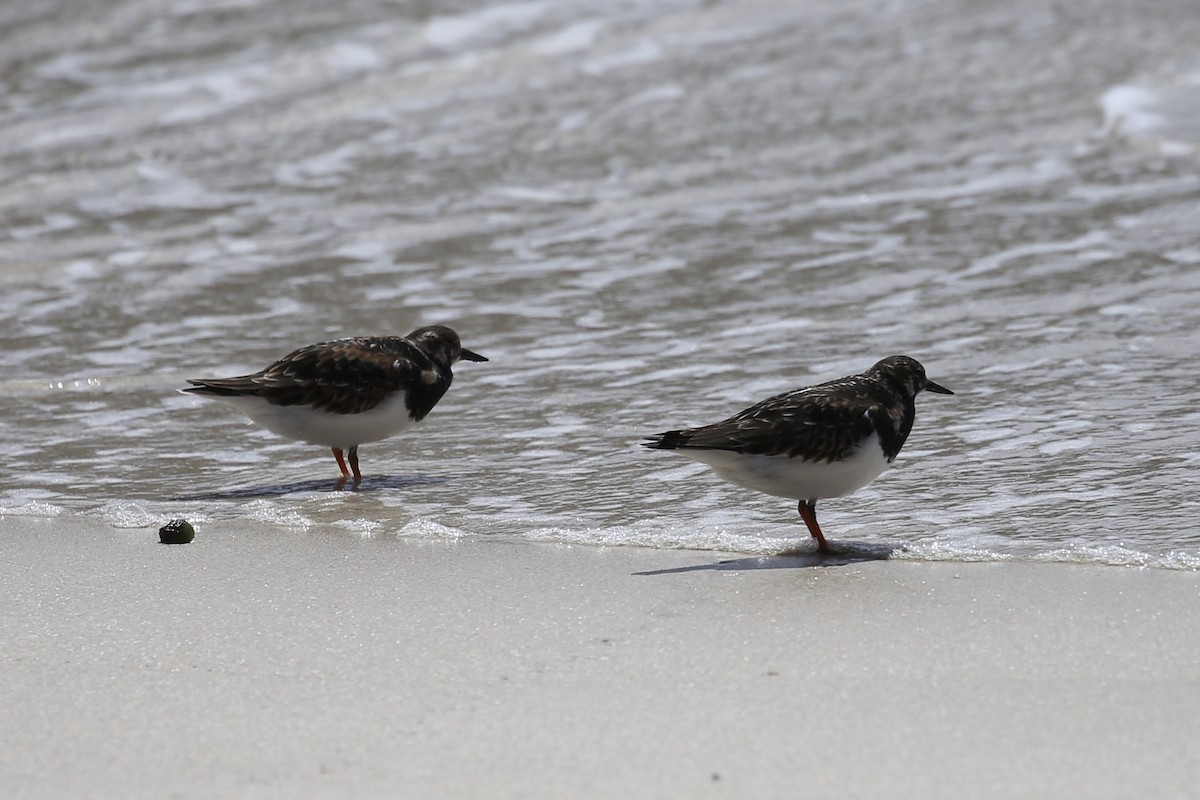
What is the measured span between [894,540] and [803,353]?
243 centimetres

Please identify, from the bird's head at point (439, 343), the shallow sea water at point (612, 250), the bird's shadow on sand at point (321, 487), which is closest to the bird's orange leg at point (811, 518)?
the shallow sea water at point (612, 250)

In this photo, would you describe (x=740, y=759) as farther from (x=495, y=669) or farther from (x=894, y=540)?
(x=894, y=540)

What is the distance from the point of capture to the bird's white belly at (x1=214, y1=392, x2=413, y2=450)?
17.7 ft

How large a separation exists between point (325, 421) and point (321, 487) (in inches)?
9.1

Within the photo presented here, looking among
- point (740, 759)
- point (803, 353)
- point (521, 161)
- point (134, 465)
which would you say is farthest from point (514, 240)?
point (740, 759)

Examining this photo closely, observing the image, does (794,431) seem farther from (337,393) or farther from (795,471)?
(337,393)

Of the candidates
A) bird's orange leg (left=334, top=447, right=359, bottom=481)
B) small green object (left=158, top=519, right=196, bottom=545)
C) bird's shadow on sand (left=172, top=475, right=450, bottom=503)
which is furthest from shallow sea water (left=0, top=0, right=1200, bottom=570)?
small green object (left=158, top=519, right=196, bottom=545)

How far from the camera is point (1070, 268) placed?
7.79 m

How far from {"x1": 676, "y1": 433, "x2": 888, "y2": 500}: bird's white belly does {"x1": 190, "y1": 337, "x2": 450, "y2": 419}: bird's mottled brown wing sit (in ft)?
4.85

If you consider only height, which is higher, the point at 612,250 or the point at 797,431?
the point at 797,431

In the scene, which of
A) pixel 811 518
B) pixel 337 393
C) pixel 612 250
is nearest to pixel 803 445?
pixel 811 518

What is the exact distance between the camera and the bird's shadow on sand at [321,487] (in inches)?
207

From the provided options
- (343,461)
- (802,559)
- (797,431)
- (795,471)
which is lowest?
(802,559)

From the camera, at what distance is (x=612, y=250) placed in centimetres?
891
